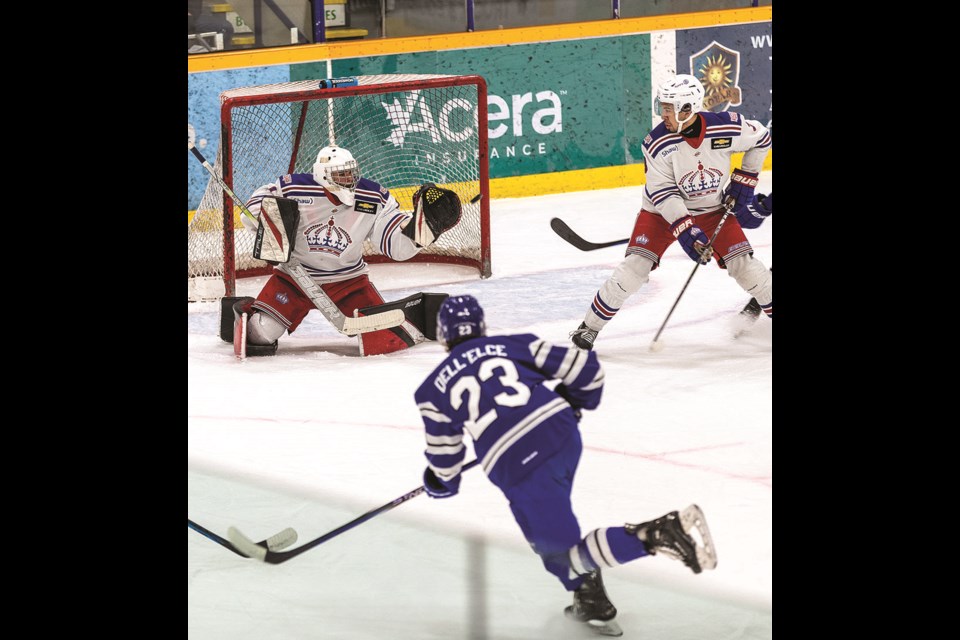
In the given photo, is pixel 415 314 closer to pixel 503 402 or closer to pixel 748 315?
pixel 748 315

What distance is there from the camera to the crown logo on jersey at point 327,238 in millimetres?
4203

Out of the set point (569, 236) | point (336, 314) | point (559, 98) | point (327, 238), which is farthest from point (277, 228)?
point (559, 98)

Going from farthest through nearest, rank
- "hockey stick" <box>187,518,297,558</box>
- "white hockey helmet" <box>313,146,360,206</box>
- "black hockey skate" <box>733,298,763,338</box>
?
"black hockey skate" <box>733,298,763,338</box> → "white hockey helmet" <box>313,146,360,206</box> → "hockey stick" <box>187,518,297,558</box>

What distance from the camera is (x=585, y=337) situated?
4.25 meters

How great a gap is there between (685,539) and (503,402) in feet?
1.23

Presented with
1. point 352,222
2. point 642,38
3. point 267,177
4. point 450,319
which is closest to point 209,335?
point 352,222

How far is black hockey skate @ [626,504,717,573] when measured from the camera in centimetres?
201

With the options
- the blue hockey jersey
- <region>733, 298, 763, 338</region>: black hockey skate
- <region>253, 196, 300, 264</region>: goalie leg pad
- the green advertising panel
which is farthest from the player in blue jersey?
the green advertising panel

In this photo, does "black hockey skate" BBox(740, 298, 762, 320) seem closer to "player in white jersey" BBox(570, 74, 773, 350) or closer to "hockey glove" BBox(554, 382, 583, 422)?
"player in white jersey" BBox(570, 74, 773, 350)

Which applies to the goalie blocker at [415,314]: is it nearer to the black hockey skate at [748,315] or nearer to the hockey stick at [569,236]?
the hockey stick at [569,236]

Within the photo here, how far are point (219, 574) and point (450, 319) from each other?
78cm
